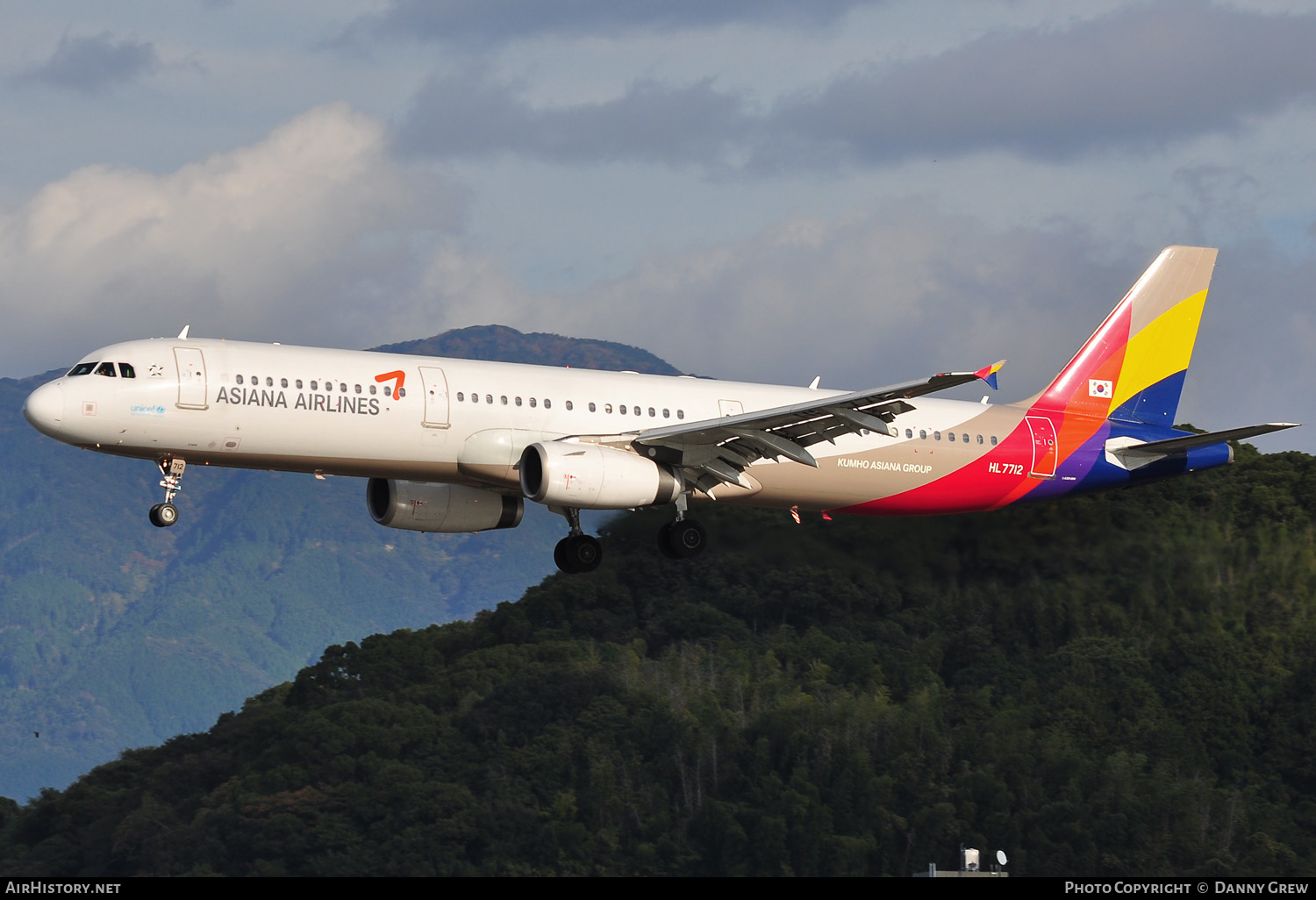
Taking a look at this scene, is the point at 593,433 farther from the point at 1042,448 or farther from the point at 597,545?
the point at 1042,448

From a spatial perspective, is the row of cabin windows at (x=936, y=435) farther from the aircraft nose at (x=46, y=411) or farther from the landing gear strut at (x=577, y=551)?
the aircraft nose at (x=46, y=411)

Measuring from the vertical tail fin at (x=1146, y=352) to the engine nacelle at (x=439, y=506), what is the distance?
13527 mm

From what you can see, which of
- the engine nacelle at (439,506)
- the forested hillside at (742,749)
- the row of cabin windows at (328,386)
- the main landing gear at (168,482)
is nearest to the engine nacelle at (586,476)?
the row of cabin windows at (328,386)

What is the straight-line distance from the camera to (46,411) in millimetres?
32469

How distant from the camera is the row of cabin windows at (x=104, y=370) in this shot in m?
33.2

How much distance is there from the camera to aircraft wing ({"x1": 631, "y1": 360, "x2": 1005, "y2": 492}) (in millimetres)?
34750

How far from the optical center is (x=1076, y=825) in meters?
79.0

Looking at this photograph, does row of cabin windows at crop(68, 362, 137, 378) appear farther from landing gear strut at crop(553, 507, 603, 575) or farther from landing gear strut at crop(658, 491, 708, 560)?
landing gear strut at crop(658, 491, 708, 560)

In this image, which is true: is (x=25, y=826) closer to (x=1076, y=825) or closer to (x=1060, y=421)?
(x=1076, y=825)

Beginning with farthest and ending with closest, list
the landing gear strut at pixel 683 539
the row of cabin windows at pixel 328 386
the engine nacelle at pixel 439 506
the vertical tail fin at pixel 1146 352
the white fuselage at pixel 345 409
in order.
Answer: the vertical tail fin at pixel 1146 352 → the engine nacelle at pixel 439 506 → the landing gear strut at pixel 683 539 → the row of cabin windows at pixel 328 386 → the white fuselage at pixel 345 409

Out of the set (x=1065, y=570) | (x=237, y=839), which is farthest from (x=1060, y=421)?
(x=237, y=839)

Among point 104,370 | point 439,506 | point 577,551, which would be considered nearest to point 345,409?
point 104,370
